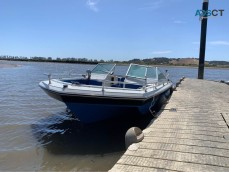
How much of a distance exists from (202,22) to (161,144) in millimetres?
19943

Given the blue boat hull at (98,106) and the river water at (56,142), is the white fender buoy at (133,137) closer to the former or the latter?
the river water at (56,142)

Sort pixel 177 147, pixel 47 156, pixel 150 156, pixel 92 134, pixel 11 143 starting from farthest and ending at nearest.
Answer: pixel 92 134
pixel 11 143
pixel 47 156
pixel 177 147
pixel 150 156

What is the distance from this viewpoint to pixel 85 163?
22.0 feet

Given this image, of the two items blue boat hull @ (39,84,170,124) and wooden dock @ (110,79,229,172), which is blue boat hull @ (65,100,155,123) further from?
wooden dock @ (110,79,229,172)

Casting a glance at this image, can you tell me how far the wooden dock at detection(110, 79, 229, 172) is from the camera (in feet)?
15.4

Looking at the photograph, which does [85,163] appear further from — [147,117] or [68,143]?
[147,117]

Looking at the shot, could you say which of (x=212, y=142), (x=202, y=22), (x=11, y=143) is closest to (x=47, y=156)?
(x=11, y=143)

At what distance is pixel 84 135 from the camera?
885 cm

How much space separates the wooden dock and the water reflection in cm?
130

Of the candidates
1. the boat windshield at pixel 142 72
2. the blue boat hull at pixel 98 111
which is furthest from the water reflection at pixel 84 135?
the boat windshield at pixel 142 72

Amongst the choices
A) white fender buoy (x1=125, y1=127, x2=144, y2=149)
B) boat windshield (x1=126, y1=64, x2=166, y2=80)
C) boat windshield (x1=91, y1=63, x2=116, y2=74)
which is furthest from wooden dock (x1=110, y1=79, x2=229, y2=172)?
boat windshield (x1=91, y1=63, x2=116, y2=74)

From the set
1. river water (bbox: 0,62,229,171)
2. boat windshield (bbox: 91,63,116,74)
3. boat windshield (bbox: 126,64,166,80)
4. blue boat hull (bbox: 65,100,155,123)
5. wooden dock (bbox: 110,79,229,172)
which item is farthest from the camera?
boat windshield (bbox: 91,63,116,74)

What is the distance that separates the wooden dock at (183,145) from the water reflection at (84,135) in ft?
4.26

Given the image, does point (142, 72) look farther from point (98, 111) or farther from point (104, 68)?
point (98, 111)
